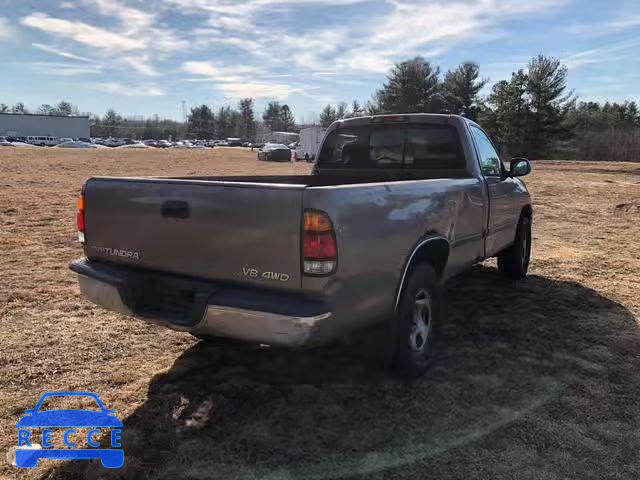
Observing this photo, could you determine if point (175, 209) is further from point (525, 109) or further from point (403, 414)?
point (525, 109)

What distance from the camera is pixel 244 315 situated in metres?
3.00

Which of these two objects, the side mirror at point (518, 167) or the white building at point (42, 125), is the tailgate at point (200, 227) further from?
the white building at point (42, 125)

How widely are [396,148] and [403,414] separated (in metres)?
2.83

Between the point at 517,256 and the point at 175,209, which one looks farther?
the point at 517,256

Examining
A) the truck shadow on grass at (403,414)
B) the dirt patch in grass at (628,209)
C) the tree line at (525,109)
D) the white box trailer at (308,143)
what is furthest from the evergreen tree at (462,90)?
the truck shadow on grass at (403,414)

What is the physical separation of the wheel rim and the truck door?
1540 mm

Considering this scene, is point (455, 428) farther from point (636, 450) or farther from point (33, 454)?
point (33, 454)

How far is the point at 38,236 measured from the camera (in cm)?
868

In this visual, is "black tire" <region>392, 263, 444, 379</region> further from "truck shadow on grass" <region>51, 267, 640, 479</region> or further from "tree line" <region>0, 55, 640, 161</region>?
"tree line" <region>0, 55, 640, 161</region>

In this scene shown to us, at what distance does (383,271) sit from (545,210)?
36.3ft

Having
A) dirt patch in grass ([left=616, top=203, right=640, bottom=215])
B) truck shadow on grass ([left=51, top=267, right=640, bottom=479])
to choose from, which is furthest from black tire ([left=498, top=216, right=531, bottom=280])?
dirt patch in grass ([left=616, top=203, right=640, bottom=215])

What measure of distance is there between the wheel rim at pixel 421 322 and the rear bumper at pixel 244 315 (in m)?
1.04

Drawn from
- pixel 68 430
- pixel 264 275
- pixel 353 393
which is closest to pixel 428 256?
pixel 353 393

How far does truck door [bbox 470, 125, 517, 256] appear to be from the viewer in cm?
534
